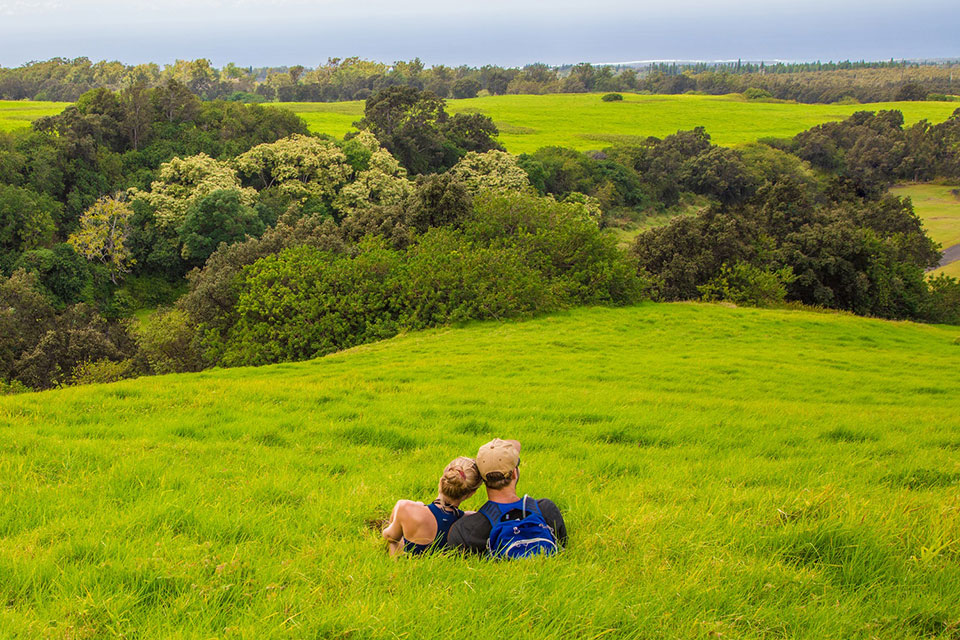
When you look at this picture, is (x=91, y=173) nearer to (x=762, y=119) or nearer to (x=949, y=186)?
(x=949, y=186)

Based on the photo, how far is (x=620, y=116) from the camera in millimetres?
126812

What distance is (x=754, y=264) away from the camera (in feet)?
117

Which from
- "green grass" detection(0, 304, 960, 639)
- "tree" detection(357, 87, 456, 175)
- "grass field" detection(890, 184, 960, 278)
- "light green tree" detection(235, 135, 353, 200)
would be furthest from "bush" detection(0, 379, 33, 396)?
"grass field" detection(890, 184, 960, 278)

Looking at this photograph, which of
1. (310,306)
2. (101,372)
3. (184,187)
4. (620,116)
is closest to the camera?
(310,306)

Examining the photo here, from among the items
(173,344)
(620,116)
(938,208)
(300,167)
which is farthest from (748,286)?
(620,116)

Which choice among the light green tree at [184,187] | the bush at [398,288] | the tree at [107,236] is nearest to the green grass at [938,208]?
the bush at [398,288]

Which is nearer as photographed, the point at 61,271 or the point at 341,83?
the point at 61,271

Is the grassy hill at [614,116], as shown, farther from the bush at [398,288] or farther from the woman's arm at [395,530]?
the woman's arm at [395,530]

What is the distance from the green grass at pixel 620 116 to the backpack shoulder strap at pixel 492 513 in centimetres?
8512

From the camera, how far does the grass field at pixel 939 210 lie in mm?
64300

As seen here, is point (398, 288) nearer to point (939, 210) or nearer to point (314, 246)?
point (314, 246)

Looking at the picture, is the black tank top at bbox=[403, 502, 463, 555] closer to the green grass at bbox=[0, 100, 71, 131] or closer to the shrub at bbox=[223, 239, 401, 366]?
the shrub at bbox=[223, 239, 401, 366]

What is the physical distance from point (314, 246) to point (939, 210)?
88.7m

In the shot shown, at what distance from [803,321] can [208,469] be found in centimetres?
2723
